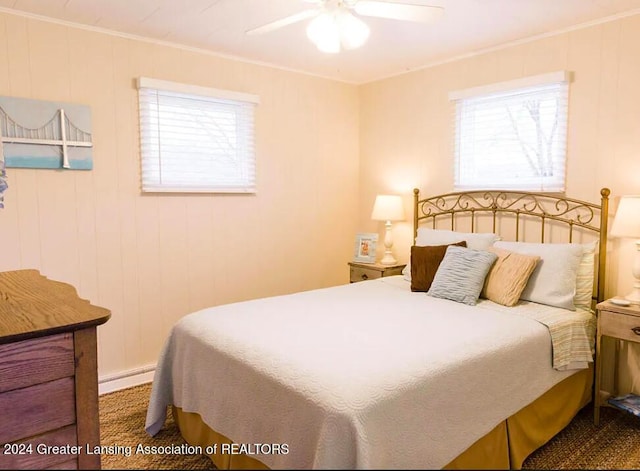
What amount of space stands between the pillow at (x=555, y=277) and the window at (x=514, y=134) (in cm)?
56

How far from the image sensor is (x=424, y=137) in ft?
13.4

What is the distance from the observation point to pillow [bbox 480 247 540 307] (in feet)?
9.30

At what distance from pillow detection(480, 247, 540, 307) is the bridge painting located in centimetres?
269

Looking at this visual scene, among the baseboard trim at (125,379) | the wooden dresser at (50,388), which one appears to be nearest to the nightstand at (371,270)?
the baseboard trim at (125,379)

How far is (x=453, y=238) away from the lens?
3.46m

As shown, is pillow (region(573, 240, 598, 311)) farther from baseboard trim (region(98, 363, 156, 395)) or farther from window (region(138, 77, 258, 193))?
baseboard trim (region(98, 363, 156, 395))

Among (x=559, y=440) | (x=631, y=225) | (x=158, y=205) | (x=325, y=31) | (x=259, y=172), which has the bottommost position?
(x=559, y=440)

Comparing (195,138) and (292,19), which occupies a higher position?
(292,19)

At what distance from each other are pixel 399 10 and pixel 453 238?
1685mm

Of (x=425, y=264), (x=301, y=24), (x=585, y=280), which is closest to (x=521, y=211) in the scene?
(x=585, y=280)

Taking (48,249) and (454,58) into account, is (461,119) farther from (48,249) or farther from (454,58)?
(48,249)

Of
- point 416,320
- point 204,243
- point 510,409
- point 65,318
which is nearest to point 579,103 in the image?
point 416,320

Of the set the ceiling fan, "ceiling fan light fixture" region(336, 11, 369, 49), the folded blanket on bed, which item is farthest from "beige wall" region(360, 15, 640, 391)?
"ceiling fan light fixture" region(336, 11, 369, 49)

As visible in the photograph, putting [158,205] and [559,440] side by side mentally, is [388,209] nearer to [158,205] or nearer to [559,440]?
[158,205]
